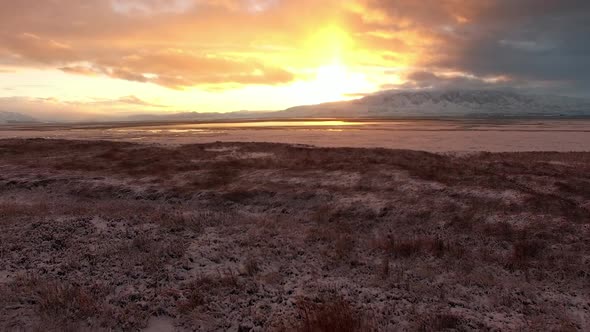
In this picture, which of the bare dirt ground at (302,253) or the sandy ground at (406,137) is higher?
the sandy ground at (406,137)

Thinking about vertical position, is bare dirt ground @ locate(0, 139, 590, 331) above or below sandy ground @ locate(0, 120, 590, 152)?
below

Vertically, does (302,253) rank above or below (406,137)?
below

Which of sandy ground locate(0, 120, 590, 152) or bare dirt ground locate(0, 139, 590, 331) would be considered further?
sandy ground locate(0, 120, 590, 152)

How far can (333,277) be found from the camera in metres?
10.7

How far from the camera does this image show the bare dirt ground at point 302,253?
8695mm

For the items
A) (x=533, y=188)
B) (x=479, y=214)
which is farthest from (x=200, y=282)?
(x=533, y=188)

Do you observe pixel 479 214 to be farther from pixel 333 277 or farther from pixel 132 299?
pixel 132 299

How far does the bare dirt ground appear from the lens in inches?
342

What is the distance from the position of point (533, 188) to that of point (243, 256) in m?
16.0

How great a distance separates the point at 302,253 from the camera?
12273 millimetres

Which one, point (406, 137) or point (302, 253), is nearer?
point (302, 253)

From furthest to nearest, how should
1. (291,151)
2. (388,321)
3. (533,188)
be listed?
1. (291,151)
2. (533,188)
3. (388,321)

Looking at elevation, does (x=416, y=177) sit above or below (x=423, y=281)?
above

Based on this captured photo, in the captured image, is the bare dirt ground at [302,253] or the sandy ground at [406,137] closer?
the bare dirt ground at [302,253]
